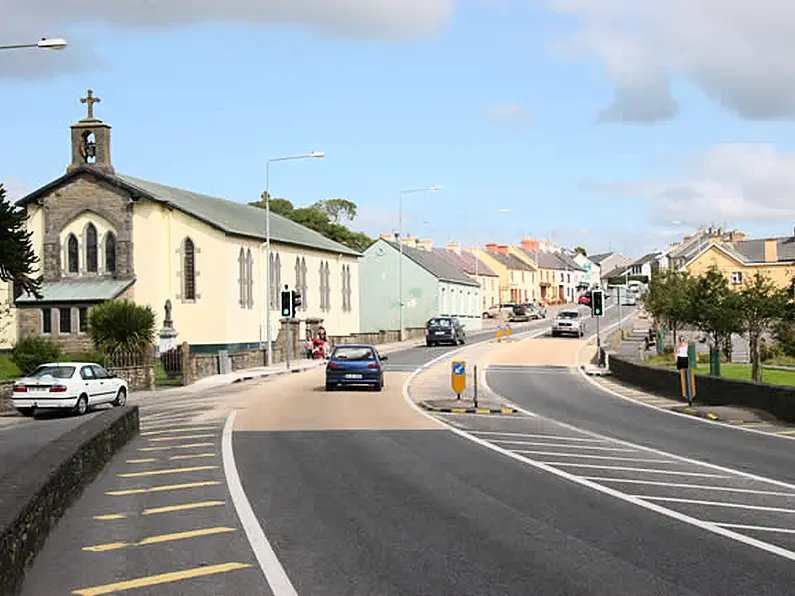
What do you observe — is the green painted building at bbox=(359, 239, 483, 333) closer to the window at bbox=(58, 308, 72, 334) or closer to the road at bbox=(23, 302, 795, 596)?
the window at bbox=(58, 308, 72, 334)

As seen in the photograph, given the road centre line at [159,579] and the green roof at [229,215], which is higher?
the green roof at [229,215]

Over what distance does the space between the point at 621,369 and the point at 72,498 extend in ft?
101

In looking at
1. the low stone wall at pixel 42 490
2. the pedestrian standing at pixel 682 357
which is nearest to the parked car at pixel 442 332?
the pedestrian standing at pixel 682 357

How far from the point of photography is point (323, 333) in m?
58.4

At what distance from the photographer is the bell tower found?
58531mm

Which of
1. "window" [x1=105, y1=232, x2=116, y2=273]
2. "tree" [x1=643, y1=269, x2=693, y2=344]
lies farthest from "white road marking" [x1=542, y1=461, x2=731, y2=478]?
"window" [x1=105, y1=232, x2=116, y2=273]

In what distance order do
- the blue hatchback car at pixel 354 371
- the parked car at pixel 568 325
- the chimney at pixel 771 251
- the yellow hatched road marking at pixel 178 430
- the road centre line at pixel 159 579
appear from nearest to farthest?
the road centre line at pixel 159 579
the yellow hatched road marking at pixel 178 430
the blue hatchback car at pixel 354 371
the parked car at pixel 568 325
the chimney at pixel 771 251

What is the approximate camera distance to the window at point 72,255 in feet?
194

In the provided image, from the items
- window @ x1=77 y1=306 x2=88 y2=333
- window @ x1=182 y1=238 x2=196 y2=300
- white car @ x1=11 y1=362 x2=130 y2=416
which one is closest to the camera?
white car @ x1=11 y1=362 x2=130 y2=416

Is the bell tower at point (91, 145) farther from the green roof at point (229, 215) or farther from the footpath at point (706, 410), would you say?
the footpath at point (706, 410)

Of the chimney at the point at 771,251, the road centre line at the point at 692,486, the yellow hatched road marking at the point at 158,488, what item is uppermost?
the chimney at the point at 771,251

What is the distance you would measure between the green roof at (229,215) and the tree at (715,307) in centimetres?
2650

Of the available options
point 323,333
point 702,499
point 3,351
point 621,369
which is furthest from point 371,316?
point 702,499

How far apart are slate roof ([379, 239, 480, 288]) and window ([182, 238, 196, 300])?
3313 cm
